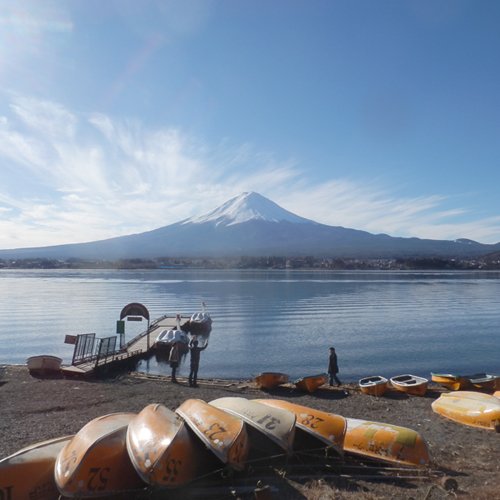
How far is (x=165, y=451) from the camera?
19.9ft

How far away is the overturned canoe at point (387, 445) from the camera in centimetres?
704

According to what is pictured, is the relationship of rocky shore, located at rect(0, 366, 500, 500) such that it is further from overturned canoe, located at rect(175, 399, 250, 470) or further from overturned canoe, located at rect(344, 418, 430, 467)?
overturned canoe, located at rect(175, 399, 250, 470)

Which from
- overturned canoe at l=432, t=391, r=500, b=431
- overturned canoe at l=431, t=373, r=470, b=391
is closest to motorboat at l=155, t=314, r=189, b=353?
overturned canoe at l=431, t=373, r=470, b=391

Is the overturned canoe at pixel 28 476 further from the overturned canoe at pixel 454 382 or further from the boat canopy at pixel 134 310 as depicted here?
the boat canopy at pixel 134 310

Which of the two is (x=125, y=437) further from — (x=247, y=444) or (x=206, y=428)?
(x=247, y=444)

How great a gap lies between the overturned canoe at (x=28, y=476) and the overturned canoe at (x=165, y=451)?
3.77ft

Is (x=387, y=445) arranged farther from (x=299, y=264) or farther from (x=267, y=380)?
(x=299, y=264)

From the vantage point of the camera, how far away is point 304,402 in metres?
12.0

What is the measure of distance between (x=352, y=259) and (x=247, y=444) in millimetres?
172739

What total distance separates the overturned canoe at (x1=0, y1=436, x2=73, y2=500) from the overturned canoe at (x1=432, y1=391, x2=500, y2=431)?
29.4 feet

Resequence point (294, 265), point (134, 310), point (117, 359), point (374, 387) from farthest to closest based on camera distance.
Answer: point (294, 265) < point (134, 310) < point (117, 359) < point (374, 387)

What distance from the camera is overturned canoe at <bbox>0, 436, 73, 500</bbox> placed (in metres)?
5.63

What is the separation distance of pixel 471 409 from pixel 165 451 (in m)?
7.82

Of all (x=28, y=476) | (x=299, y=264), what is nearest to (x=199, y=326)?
(x=28, y=476)
